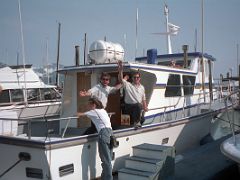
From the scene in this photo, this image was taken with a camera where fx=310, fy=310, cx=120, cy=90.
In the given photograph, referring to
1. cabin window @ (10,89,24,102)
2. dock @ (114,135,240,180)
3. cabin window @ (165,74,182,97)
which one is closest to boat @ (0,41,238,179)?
cabin window @ (165,74,182,97)

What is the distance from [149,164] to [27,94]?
32.7 ft

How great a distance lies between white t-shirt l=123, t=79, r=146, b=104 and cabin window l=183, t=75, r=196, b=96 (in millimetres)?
Result: 2933

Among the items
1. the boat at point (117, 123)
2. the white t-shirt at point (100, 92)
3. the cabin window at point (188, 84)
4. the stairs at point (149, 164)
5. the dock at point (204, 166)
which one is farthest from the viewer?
the cabin window at point (188, 84)

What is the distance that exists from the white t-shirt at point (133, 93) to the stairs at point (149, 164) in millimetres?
1297

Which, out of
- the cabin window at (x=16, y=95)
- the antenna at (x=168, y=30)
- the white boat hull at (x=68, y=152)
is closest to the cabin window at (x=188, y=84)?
the white boat hull at (x=68, y=152)

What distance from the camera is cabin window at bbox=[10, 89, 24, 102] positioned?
14.0m

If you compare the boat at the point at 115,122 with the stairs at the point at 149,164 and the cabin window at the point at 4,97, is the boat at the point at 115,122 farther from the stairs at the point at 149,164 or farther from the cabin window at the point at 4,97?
the cabin window at the point at 4,97

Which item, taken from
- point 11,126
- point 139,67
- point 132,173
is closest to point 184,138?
point 139,67

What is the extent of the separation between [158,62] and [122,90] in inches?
158

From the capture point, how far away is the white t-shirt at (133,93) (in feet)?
24.0

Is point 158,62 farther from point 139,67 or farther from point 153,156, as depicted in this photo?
point 153,156

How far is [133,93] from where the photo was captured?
7352 mm

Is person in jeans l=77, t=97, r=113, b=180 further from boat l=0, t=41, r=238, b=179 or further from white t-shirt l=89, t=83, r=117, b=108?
white t-shirt l=89, t=83, r=117, b=108

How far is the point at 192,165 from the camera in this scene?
7.14m
